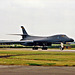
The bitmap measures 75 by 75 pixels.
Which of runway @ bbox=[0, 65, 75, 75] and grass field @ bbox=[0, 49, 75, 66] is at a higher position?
grass field @ bbox=[0, 49, 75, 66]

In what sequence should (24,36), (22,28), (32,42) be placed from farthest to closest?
(22,28) < (24,36) < (32,42)

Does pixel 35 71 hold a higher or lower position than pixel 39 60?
lower

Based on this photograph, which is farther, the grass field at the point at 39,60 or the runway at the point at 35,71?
the grass field at the point at 39,60

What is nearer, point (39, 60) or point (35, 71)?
point (35, 71)

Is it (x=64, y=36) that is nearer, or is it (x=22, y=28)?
(x=64, y=36)

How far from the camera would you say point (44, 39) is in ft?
227

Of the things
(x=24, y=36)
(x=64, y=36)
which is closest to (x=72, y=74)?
(x=64, y=36)

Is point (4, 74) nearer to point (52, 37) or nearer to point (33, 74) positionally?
point (33, 74)

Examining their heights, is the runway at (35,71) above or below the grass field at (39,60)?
below

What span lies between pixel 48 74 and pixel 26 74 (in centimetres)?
126

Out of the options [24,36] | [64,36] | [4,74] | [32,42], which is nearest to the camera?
[4,74]

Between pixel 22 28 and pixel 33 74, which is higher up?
pixel 22 28

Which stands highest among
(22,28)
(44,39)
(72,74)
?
(22,28)

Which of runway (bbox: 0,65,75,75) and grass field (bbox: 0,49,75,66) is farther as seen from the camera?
grass field (bbox: 0,49,75,66)
